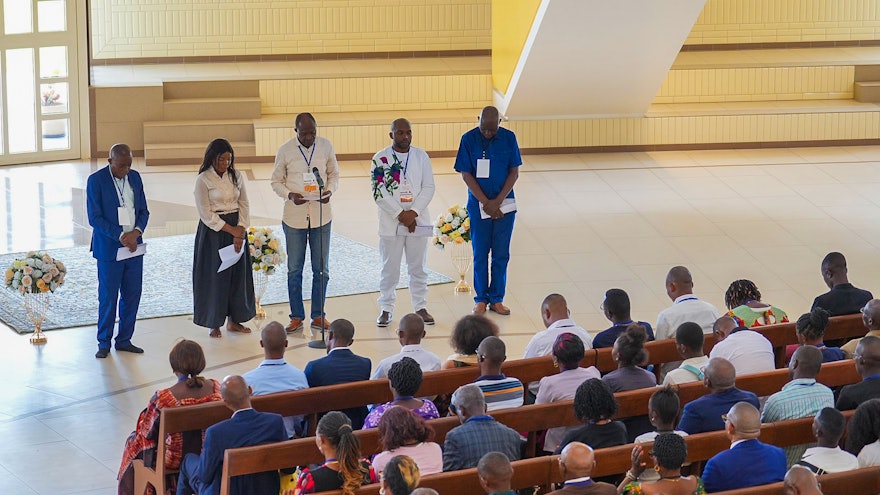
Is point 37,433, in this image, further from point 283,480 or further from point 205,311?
point 283,480

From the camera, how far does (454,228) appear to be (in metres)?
9.45

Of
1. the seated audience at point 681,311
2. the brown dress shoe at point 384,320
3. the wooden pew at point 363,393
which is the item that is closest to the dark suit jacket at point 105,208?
the brown dress shoe at point 384,320

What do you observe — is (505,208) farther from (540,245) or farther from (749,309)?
(749,309)

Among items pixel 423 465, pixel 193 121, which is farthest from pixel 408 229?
pixel 193 121

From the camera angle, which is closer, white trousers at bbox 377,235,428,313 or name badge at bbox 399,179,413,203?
name badge at bbox 399,179,413,203

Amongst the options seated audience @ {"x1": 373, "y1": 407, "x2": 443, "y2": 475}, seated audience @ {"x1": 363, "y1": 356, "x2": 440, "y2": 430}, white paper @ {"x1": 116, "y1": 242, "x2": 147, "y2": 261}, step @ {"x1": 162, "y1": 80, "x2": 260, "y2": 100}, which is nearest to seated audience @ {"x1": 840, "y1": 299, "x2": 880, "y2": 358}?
seated audience @ {"x1": 363, "y1": 356, "x2": 440, "y2": 430}

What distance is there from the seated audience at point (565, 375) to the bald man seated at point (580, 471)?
3.80 feet

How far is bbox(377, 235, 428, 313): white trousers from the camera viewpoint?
8.72m

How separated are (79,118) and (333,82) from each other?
276 cm

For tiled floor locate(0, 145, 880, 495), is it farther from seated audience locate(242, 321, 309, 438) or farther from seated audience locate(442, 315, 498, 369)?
seated audience locate(442, 315, 498, 369)

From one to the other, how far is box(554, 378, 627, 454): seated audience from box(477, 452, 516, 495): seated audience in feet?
2.44

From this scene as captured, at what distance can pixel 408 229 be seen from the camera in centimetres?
861

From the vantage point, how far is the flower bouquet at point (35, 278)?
8.29m

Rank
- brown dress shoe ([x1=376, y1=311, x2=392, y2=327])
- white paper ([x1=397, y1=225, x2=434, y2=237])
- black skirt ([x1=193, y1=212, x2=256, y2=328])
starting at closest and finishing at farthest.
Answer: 1. black skirt ([x1=193, y1=212, x2=256, y2=328])
2. white paper ([x1=397, y1=225, x2=434, y2=237])
3. brown dress shoe ([x1=376, y1=311, x2=392, y2=327])
